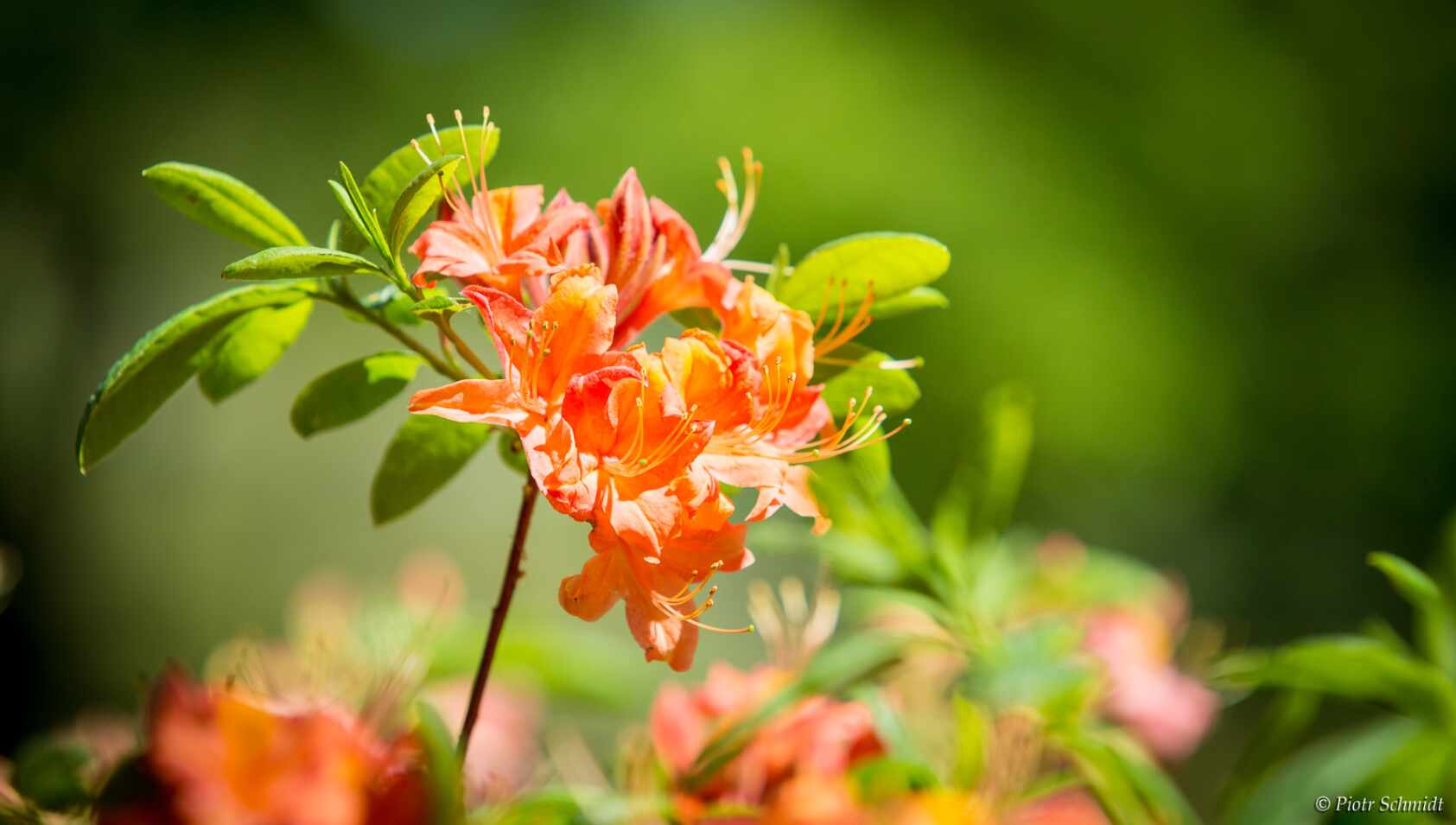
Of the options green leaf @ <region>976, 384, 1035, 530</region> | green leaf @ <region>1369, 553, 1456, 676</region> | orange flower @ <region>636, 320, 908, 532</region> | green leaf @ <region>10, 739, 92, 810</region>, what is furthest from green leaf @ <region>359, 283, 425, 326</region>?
green leaf @ <region>1369, 553, 1456, 676</region>

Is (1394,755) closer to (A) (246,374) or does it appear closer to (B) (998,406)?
(B) (998,406)

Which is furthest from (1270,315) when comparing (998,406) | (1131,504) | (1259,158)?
(998,406)

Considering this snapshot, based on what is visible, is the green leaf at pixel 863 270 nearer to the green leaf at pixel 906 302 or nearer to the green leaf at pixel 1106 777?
the green leaf at pixel 906 302

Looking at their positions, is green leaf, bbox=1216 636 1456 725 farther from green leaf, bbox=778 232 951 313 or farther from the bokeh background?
the bokeh background

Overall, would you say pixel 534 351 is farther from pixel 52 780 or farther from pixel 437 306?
pixel 52 780

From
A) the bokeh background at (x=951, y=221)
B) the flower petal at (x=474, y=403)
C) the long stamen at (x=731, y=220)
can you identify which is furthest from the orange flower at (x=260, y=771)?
the bokeh background at (x=951, y=221)

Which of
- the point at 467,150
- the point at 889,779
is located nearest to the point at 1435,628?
the point at 889,779
